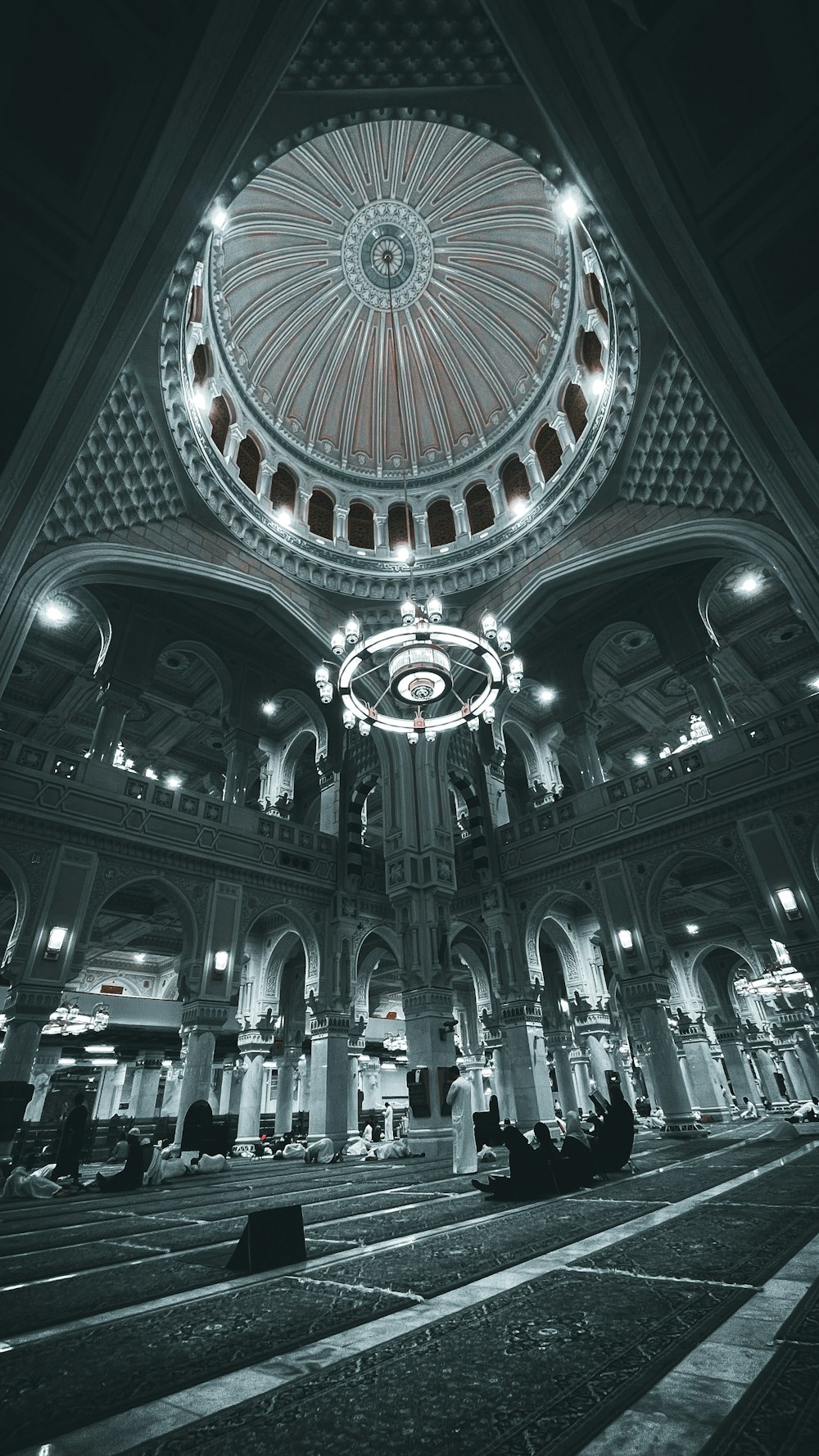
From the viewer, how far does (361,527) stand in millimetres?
16625

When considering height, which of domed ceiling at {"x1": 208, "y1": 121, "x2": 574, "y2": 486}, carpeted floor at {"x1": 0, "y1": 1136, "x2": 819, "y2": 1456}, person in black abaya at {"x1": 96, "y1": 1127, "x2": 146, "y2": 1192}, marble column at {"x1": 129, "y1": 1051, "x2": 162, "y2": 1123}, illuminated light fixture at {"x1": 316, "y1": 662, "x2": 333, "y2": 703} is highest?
domed ceiling at {"x1": 208, "y1": 121, "x2": 574, "y2": 486}

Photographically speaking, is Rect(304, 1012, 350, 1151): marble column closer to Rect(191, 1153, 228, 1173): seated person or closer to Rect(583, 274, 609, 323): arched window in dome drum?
Rect(191, 1153, 228, 1173): seated person

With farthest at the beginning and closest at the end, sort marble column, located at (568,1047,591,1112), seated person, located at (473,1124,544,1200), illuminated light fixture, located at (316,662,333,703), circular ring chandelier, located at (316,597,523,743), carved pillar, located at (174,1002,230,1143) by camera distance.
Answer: marble column, located at (568,1047,591,1112)
carved pillar, located at (174,1002,230,1143)
illuminated light fixture, located at (316,662,333,703)
circular ring chandelier, located at (316,597,523,743)
seated person, located at (473,1124,544,1200)

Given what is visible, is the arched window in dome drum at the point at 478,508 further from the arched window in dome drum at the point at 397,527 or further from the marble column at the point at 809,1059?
the marble column at the point at 809,1059

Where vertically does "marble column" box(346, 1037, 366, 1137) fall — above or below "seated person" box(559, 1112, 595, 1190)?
above

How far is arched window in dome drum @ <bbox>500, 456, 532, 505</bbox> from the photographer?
15.4 meters

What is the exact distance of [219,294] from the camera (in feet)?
46.0

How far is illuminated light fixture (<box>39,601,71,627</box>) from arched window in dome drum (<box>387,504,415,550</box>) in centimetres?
736

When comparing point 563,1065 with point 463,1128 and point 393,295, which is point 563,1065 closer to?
point 463,1128

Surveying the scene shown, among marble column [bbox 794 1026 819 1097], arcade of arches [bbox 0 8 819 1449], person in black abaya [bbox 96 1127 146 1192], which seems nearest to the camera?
arcade of arches [bbox 0 8 819 1449]

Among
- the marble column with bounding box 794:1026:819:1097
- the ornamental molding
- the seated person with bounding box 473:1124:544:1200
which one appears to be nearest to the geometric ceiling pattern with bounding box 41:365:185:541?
the ornamental molding

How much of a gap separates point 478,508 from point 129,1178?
47.2 feet

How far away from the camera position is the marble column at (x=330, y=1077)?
12.1m

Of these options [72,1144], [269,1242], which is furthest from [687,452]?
[72,1144]
